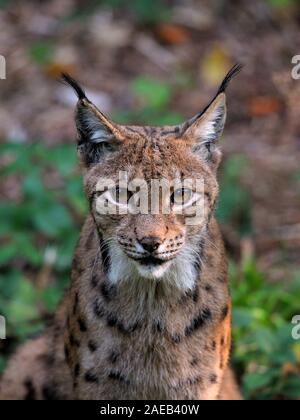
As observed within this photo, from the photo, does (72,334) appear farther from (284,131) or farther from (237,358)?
(284,131)

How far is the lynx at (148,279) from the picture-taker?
482 centimetres

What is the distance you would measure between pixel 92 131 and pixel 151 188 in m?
0.47

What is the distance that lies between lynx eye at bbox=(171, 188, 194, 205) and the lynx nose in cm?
29

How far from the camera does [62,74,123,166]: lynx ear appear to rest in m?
4.83

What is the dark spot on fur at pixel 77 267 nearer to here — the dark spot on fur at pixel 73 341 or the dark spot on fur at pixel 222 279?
the dark spot on fur at pixel 73 341

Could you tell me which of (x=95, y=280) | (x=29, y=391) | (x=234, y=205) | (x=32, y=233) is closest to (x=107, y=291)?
(x=95, y=280)

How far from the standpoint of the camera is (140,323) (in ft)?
17.0

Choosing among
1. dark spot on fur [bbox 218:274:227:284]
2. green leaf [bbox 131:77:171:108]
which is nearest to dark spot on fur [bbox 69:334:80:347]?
dark spot on fur [bbox 218:274:227:284]

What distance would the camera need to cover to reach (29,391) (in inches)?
234

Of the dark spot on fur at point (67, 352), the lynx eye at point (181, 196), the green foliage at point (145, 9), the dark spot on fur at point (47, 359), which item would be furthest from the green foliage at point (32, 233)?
the green foliage at point (145, 9)

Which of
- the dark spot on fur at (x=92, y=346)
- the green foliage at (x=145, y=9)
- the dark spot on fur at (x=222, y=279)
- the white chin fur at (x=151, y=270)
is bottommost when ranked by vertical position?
the dark spot on fur at (x=92, y=346)
